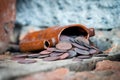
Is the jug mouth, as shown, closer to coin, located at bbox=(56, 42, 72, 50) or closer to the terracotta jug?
the terracotta jug

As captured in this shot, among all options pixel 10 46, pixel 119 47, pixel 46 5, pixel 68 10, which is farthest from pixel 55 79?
pixel 46 5

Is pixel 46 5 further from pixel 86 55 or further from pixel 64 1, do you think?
pixel 86 55

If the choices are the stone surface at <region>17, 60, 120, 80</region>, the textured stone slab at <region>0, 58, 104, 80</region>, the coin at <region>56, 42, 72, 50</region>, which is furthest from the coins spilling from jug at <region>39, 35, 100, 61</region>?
the stone surface at <region>17, 60, 120, 80</region>

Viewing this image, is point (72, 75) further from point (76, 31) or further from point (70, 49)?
point (76, 31)

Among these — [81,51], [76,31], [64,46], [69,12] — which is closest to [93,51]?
[81,51]

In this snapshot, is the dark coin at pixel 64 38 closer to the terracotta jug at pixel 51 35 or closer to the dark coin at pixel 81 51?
the terracotta jug at pixel 51 35
